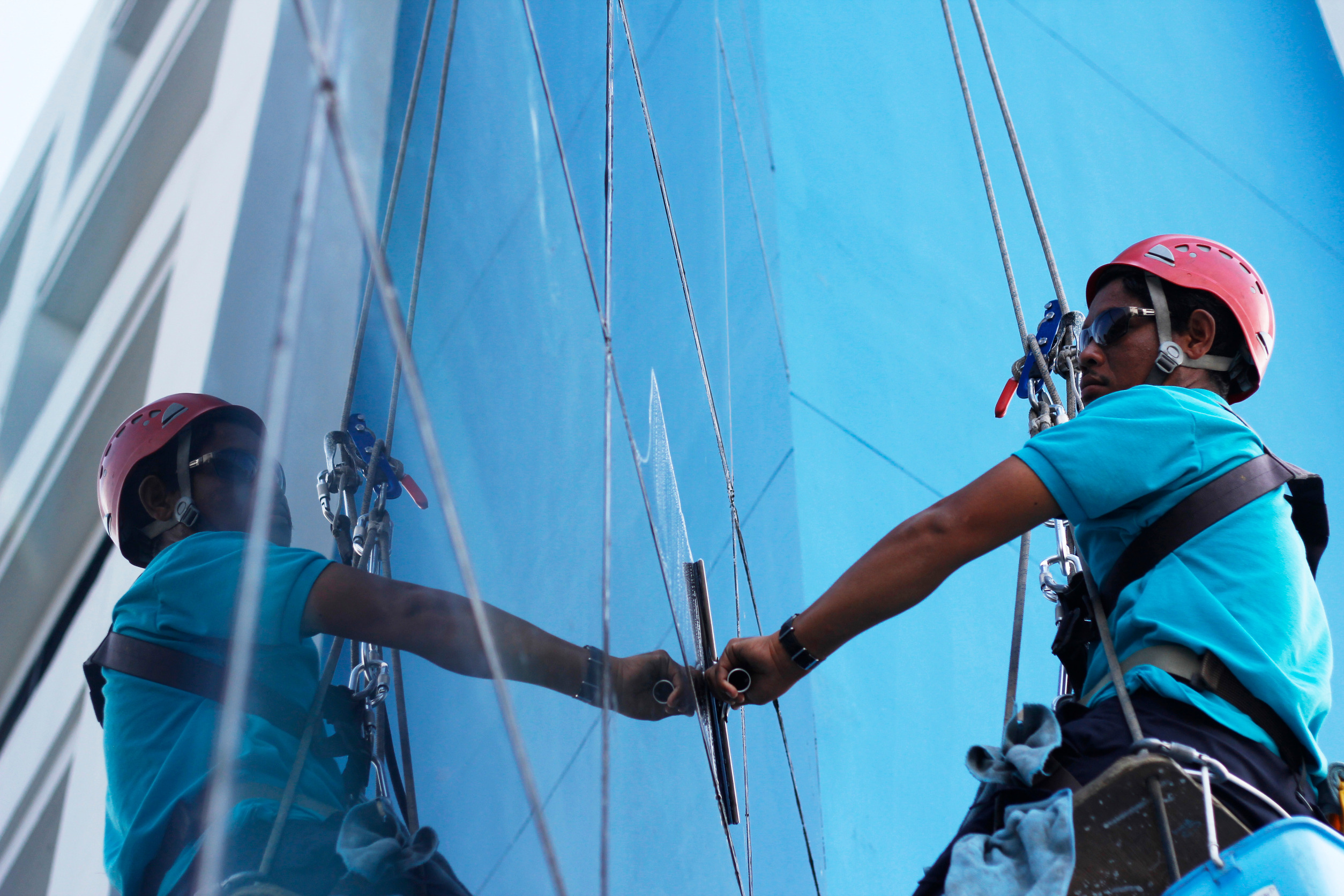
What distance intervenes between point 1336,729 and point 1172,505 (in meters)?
3.61

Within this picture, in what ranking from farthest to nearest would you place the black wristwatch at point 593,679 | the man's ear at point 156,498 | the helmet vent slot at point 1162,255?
1. the helmet vent slot at point 1162,255
2. the black wristwatch at point 593,679
3. the man's ear at point 156,498

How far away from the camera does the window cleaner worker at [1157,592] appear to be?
1745mm

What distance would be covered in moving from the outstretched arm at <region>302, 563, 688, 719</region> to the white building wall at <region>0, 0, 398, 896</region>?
0.20ft

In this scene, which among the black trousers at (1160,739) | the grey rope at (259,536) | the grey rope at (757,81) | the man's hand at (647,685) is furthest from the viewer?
the grey rope at (757,81)

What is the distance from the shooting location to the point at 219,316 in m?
1.13

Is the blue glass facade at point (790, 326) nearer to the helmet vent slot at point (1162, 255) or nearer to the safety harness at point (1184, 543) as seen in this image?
the safety harness at point (1184, 543)

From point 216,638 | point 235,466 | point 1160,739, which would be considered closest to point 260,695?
point 216,638

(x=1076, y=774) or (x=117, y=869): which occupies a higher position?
(x=1076, y=774)

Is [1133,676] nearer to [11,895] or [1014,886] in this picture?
[1014,886]

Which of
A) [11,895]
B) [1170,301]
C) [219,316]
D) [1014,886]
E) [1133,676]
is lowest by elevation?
[11,895]

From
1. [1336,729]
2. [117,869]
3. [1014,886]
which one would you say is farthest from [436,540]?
[1336,729]

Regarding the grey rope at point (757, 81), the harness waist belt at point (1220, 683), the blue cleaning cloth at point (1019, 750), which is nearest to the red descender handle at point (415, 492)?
the blue cleaning cloth at point (1019, 750)

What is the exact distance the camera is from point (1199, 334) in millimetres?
2279

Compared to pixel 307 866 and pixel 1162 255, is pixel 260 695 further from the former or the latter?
pixel 1162 255
